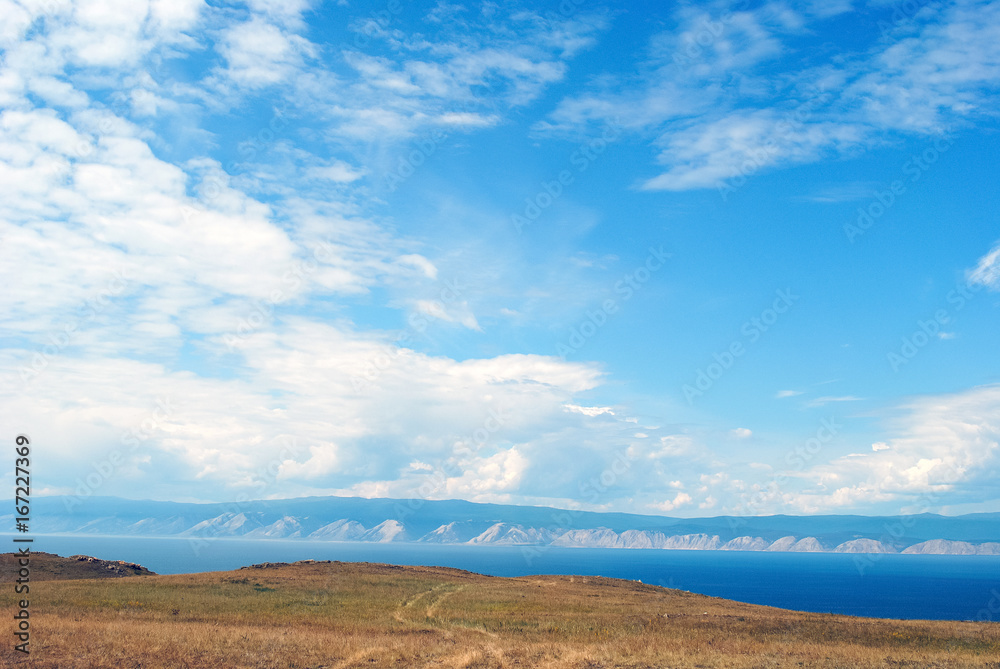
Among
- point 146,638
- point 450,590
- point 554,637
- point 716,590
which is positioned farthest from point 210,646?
point 716,590

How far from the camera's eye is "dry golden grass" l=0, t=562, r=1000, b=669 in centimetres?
2397

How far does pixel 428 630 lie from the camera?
3259cm

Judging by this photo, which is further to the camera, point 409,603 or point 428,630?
point 409,603

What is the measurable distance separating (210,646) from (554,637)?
585 inches

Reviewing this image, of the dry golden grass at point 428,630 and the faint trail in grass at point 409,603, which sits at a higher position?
the dry golden grass at point 428,630

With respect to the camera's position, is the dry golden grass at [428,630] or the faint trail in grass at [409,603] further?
the faint trail in grass at [409,603]

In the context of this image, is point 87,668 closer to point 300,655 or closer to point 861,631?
point 300,655

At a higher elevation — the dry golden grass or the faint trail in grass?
the dry golden grass

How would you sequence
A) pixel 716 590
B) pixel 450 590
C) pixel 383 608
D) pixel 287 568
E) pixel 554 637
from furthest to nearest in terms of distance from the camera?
1. pixel 716 590
2. pixel 287 568
3. pixel 450 590
4. pixel 383 608
5. pixel 554 637

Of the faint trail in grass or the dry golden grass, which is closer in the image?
the dry golden grass

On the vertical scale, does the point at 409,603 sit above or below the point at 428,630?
below

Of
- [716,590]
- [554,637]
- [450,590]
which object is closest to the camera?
[554,637]

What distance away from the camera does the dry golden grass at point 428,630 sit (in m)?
24.0

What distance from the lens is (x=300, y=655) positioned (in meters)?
24.6
